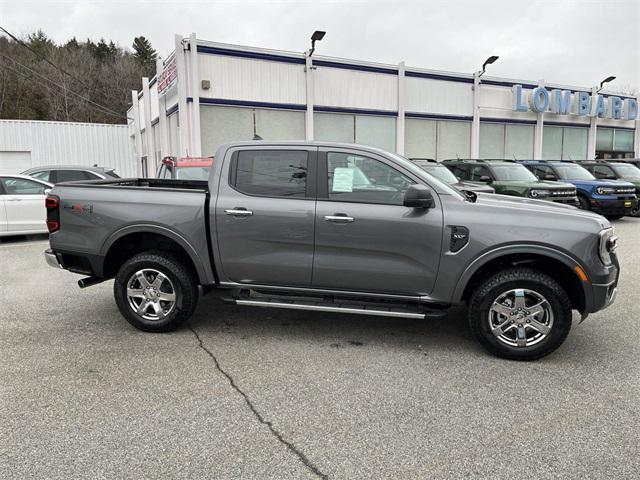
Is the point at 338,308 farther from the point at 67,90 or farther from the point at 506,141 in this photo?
the point at 67,90

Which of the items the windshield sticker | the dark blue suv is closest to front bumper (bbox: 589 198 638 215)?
the dark blue suv

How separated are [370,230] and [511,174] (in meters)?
10.6

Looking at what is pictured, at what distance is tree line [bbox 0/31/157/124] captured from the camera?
143ft

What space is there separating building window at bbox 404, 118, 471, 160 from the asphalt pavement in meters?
14.8

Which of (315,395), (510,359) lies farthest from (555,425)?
(315,395)

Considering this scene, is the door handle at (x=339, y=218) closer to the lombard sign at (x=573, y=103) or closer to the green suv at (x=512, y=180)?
the green suv at (x=512, y=180)

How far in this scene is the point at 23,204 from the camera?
10.4 m

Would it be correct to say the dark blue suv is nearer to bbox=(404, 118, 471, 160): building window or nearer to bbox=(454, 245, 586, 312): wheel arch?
bbox=(404, 118, 471, 160): building window

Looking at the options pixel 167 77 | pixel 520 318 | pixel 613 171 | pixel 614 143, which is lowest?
pixel 520 318

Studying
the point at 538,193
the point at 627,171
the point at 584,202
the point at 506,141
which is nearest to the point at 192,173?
the point at 538,193

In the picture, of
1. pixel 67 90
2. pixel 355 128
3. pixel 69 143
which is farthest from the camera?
pixel 67 90

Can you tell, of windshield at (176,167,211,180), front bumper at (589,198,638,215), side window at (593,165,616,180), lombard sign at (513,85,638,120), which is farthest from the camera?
lombard sign at (513,85,638,120)

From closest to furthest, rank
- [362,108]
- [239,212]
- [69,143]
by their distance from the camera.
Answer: [239,212] < [362,108] < [69,143]

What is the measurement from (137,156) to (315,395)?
84.0 feet
